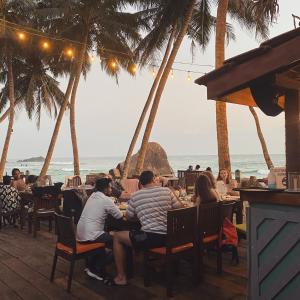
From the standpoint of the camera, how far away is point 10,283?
441cm

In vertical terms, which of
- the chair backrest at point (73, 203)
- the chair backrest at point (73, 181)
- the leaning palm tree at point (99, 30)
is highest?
the leaning palm tree at point (99, 30)

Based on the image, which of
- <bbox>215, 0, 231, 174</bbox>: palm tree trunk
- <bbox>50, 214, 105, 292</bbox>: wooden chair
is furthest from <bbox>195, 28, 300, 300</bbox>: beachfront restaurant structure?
<bbox>215, 0, 231, 174</bbox>: palm tree trunk

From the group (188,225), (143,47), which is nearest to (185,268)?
(188,225)

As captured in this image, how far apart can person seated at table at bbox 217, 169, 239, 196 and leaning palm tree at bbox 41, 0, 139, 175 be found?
8.84 metres

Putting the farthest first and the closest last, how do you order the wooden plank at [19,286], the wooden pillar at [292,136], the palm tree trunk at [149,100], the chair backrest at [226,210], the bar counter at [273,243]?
the palm tree trunk at [149,100] → the chair backrest at [226,210] → the wooden plank at [19,286] → the wooden pillar at [292,136] → the bar counter at [273,243]

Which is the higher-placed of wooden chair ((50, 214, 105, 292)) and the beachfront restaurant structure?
the beachfront restaurant structure

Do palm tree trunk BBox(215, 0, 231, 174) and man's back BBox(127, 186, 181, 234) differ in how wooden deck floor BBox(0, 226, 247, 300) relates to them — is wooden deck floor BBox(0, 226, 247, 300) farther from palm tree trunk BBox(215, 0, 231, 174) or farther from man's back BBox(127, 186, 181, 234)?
palm tree trunk BBox(215, 0, 231, 174)

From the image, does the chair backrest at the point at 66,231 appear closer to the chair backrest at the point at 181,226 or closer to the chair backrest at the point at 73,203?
the chair backrest at the point at 181,226

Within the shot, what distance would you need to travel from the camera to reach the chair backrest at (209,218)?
172 inches

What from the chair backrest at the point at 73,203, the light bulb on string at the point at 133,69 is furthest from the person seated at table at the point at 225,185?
the light bulb on string at the point at 133,69

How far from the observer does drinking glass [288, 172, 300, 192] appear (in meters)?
2.94

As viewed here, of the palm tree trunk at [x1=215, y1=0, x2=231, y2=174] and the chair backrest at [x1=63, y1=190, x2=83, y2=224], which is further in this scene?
the palm tree trunk at [x1=215, y1=0, x2=231, y2=174]

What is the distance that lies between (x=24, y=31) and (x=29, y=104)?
7.36 metres

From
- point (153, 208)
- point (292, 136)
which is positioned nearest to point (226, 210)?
point (153, 208)
